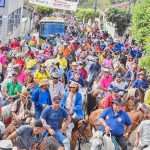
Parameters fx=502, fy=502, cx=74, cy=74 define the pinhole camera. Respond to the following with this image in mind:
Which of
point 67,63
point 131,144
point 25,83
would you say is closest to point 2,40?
point 67,63

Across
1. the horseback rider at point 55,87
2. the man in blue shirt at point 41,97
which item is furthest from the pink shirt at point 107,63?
the man in blue shirt at point 41,97

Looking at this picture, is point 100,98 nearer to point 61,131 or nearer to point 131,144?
point 131,144

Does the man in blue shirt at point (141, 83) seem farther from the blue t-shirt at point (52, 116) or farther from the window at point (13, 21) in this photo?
the window at point (13, 21)

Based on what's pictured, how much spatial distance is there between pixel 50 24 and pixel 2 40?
7.95 meters

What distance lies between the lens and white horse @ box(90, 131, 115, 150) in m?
8.81

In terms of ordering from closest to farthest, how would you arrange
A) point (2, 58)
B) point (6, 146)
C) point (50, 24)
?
point (6, 146) < point (2, 58) < point (50, 24)

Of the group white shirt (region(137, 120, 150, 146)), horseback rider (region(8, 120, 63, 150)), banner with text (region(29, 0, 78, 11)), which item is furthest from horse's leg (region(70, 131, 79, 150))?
banner with text (region(29, 0, 78, 11))

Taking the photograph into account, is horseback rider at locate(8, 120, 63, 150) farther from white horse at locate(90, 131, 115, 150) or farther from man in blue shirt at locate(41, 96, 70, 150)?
white horse at locate(90, 131, 115, 150)

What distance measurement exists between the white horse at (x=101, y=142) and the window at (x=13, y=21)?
25765 millimetres

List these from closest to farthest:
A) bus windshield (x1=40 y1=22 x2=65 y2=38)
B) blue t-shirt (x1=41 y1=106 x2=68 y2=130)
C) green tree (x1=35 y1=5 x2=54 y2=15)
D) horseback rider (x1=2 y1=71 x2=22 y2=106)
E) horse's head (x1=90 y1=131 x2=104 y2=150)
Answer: horse's head (x1=90 y1=131 x2=104 y2=150) < blue t-shirt (x1=41 y1=106 x2=68 y2=130) < horseback rider (x1=2 y1=71 x2=22 y2=106) < bus windshield (x1=40 y1=22 x2=65 y2=38) < green tree (x1=35 y1=5 x2=54 y2=15)

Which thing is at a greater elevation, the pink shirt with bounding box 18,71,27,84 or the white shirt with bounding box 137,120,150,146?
the white shirt with bounding box 137,120,150,146

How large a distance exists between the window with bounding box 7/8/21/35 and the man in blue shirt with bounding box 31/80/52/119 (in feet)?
74.7

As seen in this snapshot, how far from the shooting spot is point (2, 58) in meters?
19.1

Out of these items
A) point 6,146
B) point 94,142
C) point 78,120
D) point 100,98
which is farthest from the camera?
point 100,98
